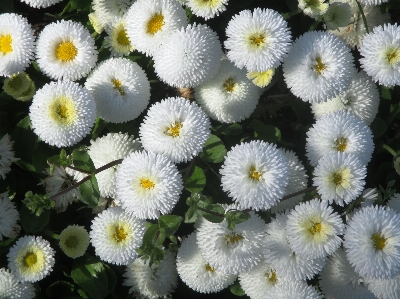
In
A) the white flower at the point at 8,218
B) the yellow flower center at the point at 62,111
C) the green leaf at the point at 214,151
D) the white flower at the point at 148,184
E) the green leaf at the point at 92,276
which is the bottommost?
the green leaf at the point at 92,276

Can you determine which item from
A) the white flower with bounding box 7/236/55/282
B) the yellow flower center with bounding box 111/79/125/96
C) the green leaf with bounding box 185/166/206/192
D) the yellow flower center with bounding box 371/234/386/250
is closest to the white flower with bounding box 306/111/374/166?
the yellow flower center with bounding box 371/234/386/250

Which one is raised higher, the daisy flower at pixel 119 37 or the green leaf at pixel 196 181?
the daisy flower at pixel 119 37

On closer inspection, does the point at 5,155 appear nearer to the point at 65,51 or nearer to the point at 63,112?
the point at 63,112

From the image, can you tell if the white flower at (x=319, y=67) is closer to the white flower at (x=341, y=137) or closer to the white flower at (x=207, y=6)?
the white flower at (x=341, y=137)

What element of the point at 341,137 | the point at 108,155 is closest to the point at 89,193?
the point at 108,155

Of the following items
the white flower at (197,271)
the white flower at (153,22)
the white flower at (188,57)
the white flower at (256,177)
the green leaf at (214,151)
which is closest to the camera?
the white flower at (256,177)

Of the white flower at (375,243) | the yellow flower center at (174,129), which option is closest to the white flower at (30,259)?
the yellow flower center at (174,129)

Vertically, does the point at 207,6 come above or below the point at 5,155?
above
